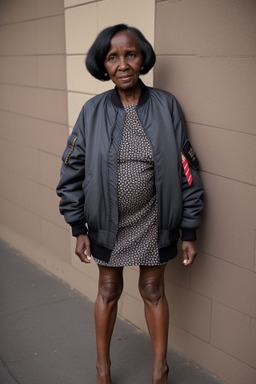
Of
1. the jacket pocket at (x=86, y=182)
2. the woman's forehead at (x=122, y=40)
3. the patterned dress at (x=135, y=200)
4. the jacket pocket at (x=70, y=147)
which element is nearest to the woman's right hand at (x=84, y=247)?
the patterned dress at (x=135, y=200)

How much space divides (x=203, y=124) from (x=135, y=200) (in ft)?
1.91

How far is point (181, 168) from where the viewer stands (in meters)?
2.73

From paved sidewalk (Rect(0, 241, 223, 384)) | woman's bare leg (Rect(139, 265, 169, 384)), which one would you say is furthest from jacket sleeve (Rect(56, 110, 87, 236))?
paved sidewalk (Rect(0, 241, 223, 384))

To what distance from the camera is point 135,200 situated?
2711 mm

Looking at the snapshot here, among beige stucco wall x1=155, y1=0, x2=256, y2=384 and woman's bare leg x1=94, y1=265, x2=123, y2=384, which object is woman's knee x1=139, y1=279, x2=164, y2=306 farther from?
beige stucco wall x1=155, y1=0, x2=256, y2=384

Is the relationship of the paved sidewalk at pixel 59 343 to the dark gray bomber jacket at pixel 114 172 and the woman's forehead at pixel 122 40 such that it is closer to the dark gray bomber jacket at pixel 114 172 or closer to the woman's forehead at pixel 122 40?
the dark gray bomber jacket at pixel 114 172

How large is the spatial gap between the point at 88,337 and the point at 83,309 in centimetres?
43

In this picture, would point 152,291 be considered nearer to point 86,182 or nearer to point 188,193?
point 188,193

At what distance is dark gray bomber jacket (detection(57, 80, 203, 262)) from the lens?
2.67m

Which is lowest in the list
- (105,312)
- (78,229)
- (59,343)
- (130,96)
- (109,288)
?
(59,343)

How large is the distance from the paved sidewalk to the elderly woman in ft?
1.03

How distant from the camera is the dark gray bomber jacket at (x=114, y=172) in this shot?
2668 millimetres

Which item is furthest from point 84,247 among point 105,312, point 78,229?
point 105,312

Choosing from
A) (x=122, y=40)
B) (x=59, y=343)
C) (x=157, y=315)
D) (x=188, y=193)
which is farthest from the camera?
(x=59, y=343)
